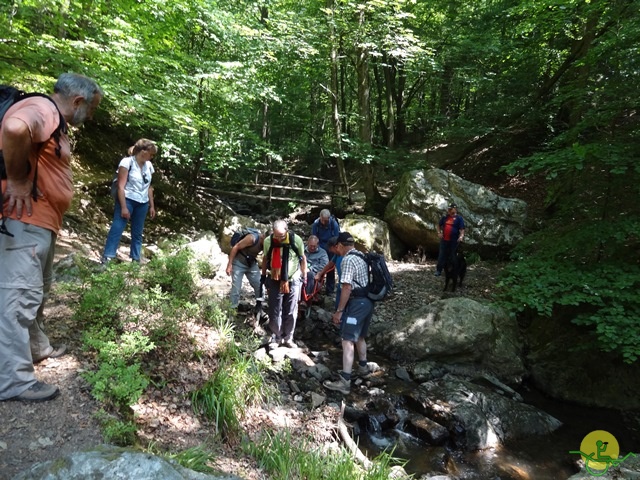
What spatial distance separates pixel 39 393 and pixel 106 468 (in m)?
1.32

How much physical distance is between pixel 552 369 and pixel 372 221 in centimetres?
637

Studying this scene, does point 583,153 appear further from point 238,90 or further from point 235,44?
point 235,44

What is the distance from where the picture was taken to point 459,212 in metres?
12.0

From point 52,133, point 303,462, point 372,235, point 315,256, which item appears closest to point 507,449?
point 303,462

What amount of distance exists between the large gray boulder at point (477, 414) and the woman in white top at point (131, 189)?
4.51 m

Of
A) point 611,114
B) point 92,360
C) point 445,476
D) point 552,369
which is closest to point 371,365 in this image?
point 445,476

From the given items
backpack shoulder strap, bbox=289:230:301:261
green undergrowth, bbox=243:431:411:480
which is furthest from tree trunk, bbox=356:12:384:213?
green undergrowth, bbox=243:431:411:480

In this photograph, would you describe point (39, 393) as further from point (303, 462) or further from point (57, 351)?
point (303, 462)

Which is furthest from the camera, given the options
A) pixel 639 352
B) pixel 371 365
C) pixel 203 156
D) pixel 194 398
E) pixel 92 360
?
pixel 203 156

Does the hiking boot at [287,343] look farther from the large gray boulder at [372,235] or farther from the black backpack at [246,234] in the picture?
the large gray boulder at [372,235]

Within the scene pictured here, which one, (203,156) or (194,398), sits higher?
(203,156)

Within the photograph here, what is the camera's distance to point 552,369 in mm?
6727

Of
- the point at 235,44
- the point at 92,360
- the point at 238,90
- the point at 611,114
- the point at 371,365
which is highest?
the point at 235,44

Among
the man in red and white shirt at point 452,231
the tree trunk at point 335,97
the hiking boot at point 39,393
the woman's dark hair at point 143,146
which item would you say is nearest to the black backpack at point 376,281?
the woman's dark hair at point 143,146
